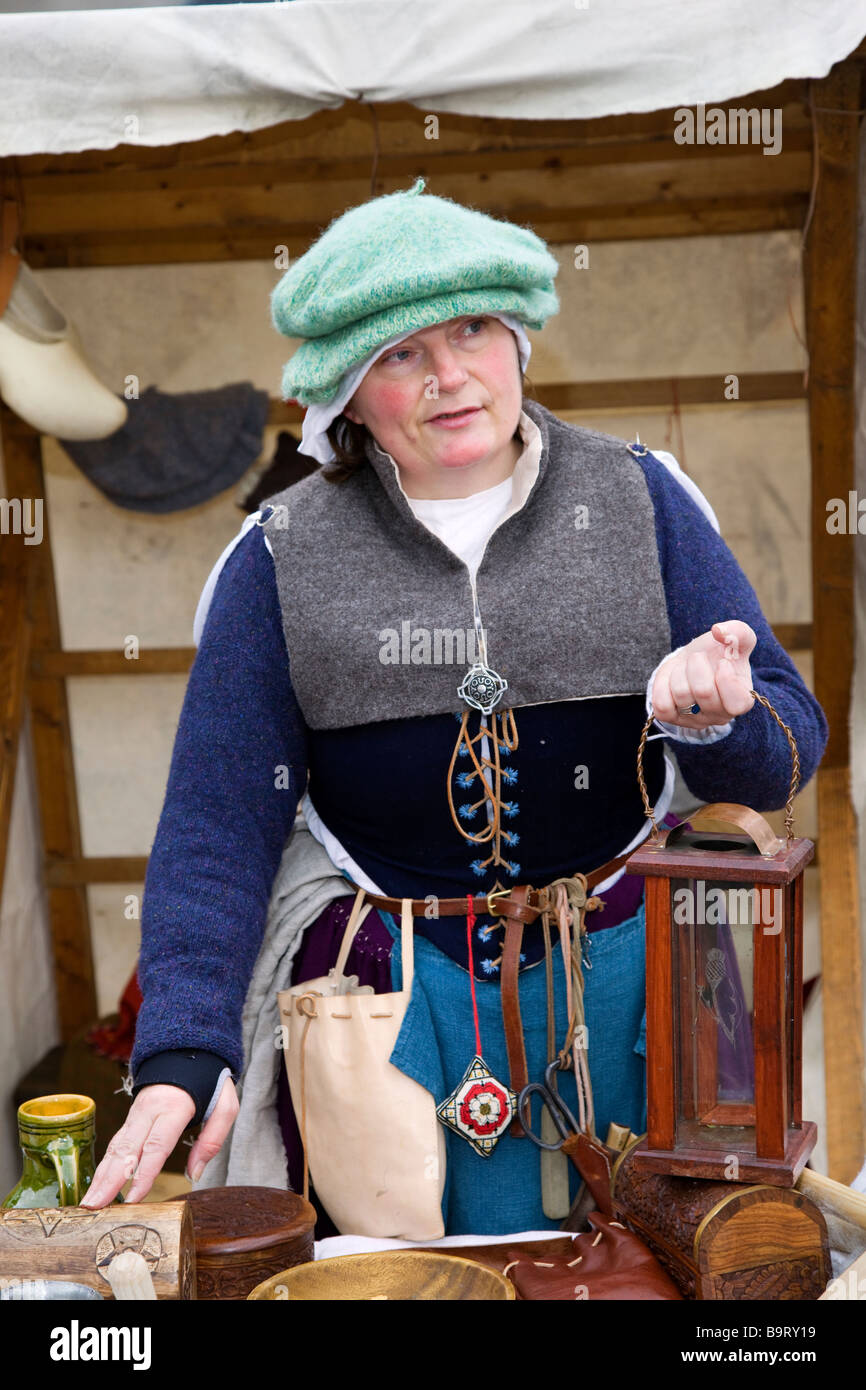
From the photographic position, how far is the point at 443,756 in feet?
5.17

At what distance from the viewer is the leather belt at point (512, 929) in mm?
1547

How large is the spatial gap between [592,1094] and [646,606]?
1.82 feet

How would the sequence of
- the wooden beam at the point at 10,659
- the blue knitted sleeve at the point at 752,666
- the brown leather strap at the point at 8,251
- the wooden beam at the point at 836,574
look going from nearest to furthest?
the blue knitted sleeve at the point at 752,666, the wooden beam at the point at 836,574, the brown leather strap at the point at 8,251, the wooden beam at the point at 10,659

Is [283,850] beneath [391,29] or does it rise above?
beneath

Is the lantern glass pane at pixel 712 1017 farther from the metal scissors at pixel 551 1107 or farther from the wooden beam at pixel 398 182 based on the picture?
the wooden beam at pixel 398 182

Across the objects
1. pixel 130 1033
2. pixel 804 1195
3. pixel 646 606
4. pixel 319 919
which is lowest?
pixel 130 1033

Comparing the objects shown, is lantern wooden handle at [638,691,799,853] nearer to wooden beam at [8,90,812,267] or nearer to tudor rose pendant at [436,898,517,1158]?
tudor rose pendant at [436,898,517,1158]

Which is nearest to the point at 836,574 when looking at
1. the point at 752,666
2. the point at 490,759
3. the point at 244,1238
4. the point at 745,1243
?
the point at 752,666

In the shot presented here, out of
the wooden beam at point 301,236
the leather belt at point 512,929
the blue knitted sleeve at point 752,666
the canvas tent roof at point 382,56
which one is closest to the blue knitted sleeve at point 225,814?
the leather belt at point 512,929

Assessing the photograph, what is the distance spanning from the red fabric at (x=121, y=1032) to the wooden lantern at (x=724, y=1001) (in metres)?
2.36

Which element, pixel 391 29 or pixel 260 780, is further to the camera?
pixel 391 29

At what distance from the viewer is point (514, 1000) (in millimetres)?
1543
